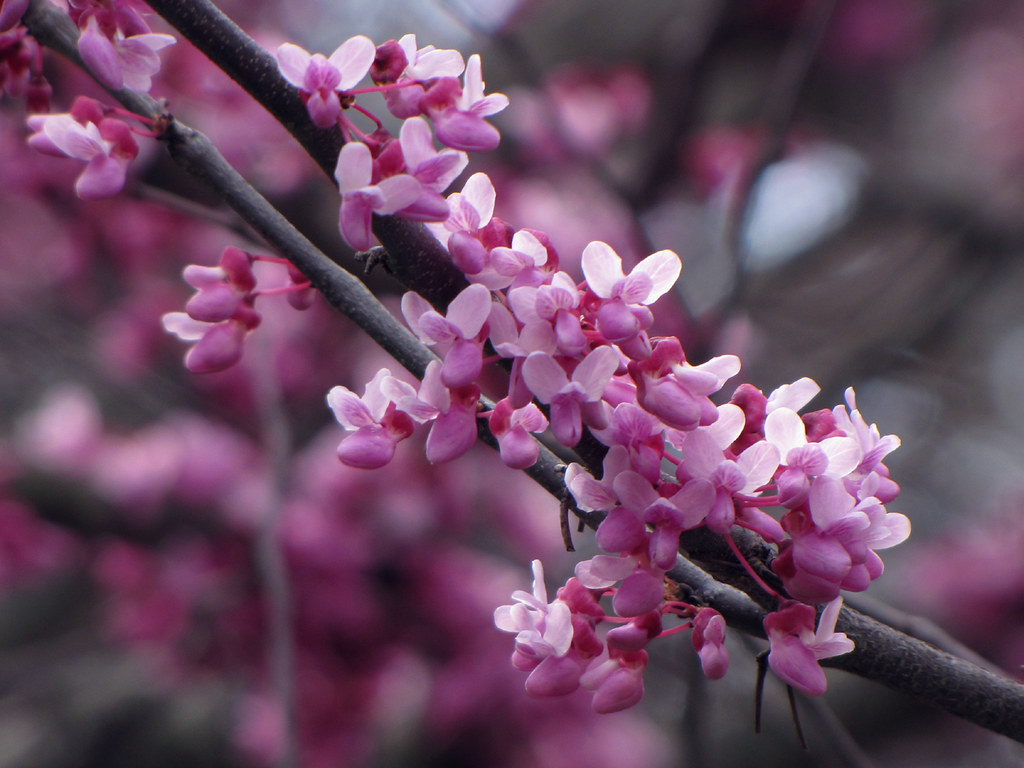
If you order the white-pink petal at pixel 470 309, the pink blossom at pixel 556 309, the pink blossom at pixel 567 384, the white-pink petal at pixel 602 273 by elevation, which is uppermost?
the white-pink petal at pixel 602 273

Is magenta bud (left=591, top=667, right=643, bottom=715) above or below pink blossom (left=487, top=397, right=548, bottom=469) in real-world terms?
below

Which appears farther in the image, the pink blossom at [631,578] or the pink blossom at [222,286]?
the pink blossom at [222,286]

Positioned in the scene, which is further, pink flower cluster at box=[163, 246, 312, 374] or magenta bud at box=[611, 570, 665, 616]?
pink flower cluster at box=[163, 246, 312, 374]

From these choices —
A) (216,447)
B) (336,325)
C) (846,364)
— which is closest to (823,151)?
(846,364)

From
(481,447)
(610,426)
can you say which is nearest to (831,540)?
(610,426)

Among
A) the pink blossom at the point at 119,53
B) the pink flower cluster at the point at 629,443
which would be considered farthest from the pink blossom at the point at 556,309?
the pink blossom at the point at 119,53

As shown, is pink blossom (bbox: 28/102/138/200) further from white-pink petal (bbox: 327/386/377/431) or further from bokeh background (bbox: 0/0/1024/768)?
bokeh background (bbox: 0/0/1024/768)

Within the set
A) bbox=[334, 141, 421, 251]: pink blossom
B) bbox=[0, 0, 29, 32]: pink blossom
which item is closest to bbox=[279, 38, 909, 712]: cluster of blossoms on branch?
bbox=[334, 141, 421, 251]: pink blossom

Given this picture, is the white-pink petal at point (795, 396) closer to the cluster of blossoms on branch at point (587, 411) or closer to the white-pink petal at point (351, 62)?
the cluster of blossoms on branch at point (587, 411)

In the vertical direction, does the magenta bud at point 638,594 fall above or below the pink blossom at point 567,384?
below
